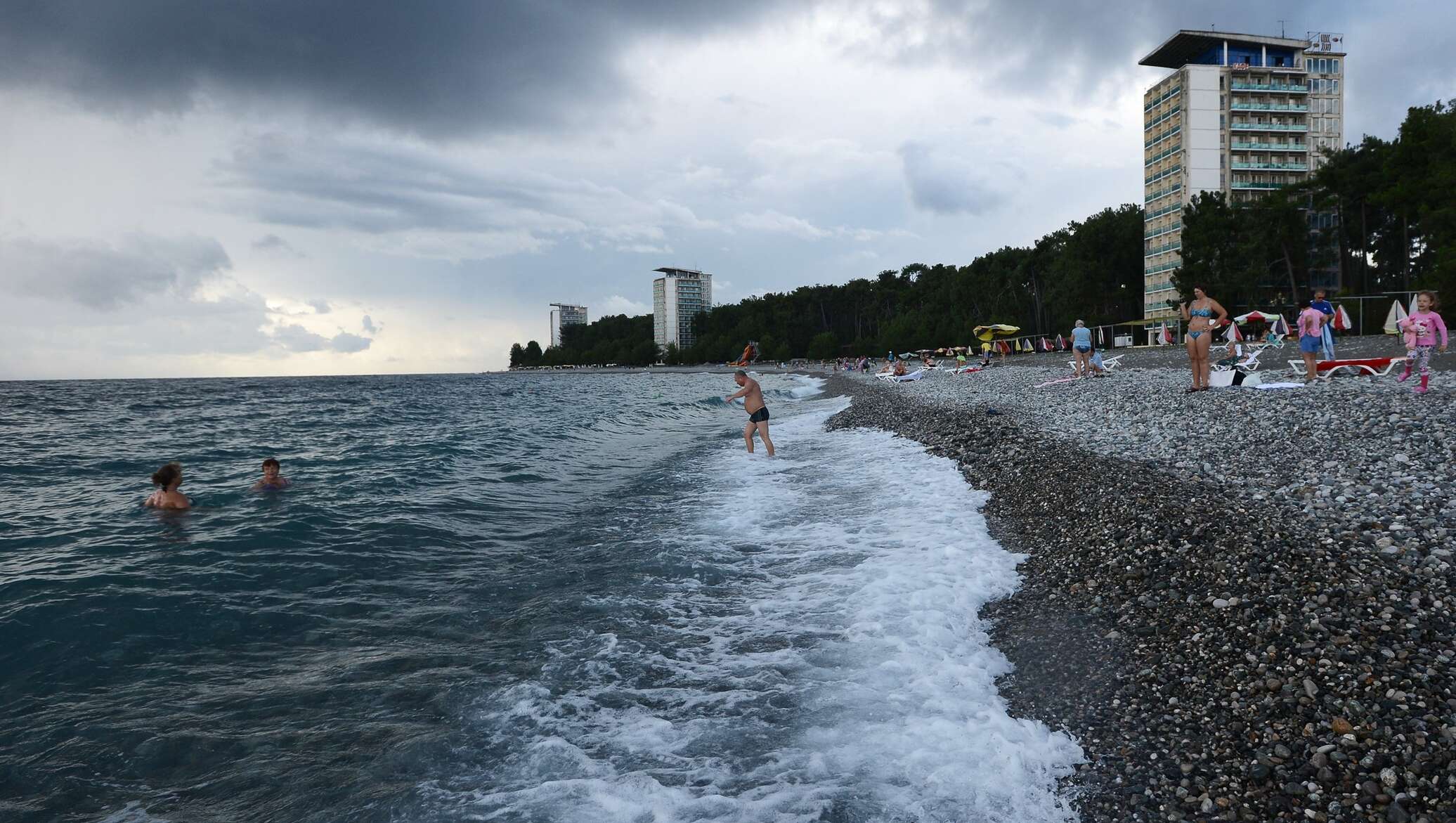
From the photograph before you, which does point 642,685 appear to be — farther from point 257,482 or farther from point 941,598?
point 257,482

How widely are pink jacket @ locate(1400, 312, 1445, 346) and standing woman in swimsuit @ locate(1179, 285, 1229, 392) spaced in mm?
2658

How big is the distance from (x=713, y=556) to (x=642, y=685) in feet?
10.8

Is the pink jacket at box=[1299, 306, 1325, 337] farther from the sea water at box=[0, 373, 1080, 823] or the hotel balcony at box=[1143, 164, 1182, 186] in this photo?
the hotel balcony at box=[1143, 164, 1182, 186]

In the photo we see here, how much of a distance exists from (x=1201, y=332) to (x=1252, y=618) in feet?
37.6

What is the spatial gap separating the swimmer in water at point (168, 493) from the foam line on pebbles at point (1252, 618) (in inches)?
515

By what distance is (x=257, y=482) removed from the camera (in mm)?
13961

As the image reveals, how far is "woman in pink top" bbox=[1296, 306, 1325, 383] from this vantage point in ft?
48.2

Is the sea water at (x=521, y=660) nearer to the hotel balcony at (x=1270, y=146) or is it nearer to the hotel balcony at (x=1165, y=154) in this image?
the hotel balcony at (x=1165, y=154)

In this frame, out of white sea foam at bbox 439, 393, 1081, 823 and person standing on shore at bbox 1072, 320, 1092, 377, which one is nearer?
white sea foam at bbox 439, 393, 1081, 823

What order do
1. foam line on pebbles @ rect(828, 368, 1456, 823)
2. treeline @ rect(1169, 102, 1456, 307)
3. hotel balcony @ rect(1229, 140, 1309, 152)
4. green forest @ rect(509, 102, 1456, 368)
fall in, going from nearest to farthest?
foam line on pebbles @ rect(828, 368, 1456, 823), green forest @ rect(509, 102, 1456, 368), treeline @ rect(1169, 102, 1456, 307), hotel balcony @ rect(1229, 140, 1309, 152)

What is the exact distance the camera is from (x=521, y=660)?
227 inches

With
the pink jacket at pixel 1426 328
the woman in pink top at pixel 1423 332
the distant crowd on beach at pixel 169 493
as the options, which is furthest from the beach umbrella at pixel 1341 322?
the distant crowd on beach at pixel 169 493

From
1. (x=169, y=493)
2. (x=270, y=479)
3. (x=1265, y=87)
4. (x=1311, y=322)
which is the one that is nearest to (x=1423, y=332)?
(x=1311, y=322)

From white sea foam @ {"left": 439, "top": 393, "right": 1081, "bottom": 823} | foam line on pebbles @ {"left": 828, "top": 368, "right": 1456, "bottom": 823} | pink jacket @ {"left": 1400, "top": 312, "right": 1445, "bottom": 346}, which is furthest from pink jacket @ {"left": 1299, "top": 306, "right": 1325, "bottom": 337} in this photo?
white sea foam @ {"left": 439, "top": 393, "right": 1081, "bottom": 823}
